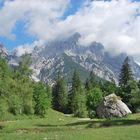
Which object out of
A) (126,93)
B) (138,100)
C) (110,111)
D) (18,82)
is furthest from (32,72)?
(138,100)

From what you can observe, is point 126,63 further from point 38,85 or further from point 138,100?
point 138,100

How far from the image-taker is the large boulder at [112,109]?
8650cm

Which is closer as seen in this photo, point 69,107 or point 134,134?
point 134,134

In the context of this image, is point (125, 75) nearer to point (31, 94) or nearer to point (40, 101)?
point (40, 101)

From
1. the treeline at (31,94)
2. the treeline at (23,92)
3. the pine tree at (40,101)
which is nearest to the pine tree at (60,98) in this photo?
the treeline at (31,94)

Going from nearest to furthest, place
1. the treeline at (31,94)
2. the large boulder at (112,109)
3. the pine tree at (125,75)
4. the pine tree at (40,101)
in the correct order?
the large boulder at (112,109) → the treeline at (31,94) → the pine tree at (40,101) → the pine tree at (125,75)

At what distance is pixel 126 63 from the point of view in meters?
172

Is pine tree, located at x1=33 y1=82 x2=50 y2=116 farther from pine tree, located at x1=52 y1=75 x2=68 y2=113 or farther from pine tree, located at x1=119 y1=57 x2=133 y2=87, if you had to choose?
pine tree, located at x1=52 y1=75 x2=68 y2=113

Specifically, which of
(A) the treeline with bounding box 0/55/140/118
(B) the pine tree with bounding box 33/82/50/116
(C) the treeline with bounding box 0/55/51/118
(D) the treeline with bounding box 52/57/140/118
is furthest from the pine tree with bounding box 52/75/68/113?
(C) the treeline with bounding box 0/55/51/118

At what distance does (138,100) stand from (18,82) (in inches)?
2134

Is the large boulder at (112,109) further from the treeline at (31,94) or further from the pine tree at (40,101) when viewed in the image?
the pine tree at (40,101)

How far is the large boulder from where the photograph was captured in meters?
86.5

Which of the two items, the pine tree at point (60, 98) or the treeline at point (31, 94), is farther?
the pine tree at point (60, 98)

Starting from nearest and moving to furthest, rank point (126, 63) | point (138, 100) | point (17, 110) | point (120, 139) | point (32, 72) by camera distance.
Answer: point (120, 139) → point (138, 100) → point (17, 110) → point (32, 72) → point (126, 63)
